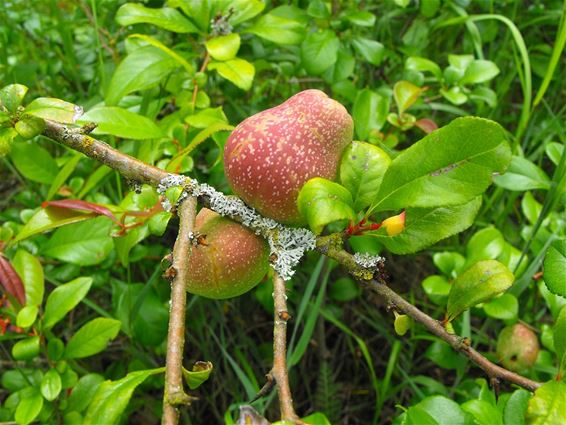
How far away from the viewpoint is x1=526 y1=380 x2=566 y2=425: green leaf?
0.82 metres

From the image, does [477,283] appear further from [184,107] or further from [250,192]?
[184,107]

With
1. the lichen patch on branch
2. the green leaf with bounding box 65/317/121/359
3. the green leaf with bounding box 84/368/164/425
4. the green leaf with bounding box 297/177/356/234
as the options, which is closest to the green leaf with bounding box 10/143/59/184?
the green leaf with bounding box 65/317/121/359

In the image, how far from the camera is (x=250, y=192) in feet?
3.09

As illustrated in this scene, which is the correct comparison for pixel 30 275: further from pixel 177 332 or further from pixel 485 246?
pixel 485 246

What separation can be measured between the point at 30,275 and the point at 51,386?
241 millimetres

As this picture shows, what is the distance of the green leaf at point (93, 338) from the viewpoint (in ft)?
4.02

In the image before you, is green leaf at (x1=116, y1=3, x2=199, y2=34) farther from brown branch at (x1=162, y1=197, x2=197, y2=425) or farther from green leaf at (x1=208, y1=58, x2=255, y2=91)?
brown branch at (x1=162, y1=197, x2=197, y2=425)

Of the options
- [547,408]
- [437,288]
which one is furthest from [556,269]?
[437,288]

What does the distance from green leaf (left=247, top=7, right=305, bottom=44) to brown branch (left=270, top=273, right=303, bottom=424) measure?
0.81 m

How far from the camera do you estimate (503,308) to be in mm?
1296

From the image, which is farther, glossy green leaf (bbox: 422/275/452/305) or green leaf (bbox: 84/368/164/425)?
glossy green leaf (bbox: 422/275/452/305)

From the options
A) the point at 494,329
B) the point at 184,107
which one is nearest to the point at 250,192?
the point at 184,107

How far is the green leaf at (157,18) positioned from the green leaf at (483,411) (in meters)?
1.01

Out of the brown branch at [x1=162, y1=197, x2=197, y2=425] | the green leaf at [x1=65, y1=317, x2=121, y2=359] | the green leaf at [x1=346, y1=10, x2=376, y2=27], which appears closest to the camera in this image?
the brown branch at [x1=162, y1=197, x2=197, y2=425]
